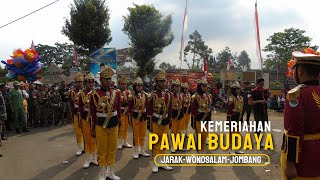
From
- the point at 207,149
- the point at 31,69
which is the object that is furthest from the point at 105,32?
the point at 207,149

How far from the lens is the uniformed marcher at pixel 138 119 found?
28.5 ft

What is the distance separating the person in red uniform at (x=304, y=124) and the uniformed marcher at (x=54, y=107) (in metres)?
12.9

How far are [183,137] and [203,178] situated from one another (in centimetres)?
411

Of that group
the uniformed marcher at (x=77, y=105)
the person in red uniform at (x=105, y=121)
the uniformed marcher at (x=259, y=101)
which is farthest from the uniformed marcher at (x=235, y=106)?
the uniformed marcher at (x=77, y=105)

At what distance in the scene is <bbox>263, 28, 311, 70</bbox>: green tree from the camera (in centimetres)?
4594

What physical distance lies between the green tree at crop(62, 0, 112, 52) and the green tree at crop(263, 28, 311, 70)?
100 ft

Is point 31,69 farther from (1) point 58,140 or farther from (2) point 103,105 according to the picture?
(2) point 103,105

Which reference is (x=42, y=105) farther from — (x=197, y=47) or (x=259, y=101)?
(x=197, y=47)

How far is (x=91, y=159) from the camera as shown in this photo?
25.8ft

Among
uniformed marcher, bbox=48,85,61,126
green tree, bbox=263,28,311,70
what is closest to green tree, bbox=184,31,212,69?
green tree, bbox=263,28,311,70

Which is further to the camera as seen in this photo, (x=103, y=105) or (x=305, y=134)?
(x=103, y=105)

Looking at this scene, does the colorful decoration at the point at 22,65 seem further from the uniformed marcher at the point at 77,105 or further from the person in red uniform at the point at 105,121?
the person in red uniform at the point at 105,121

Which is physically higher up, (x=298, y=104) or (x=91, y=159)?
(x=298, y=104)

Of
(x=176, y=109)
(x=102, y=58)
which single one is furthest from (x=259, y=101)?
(x=102, y=58)
